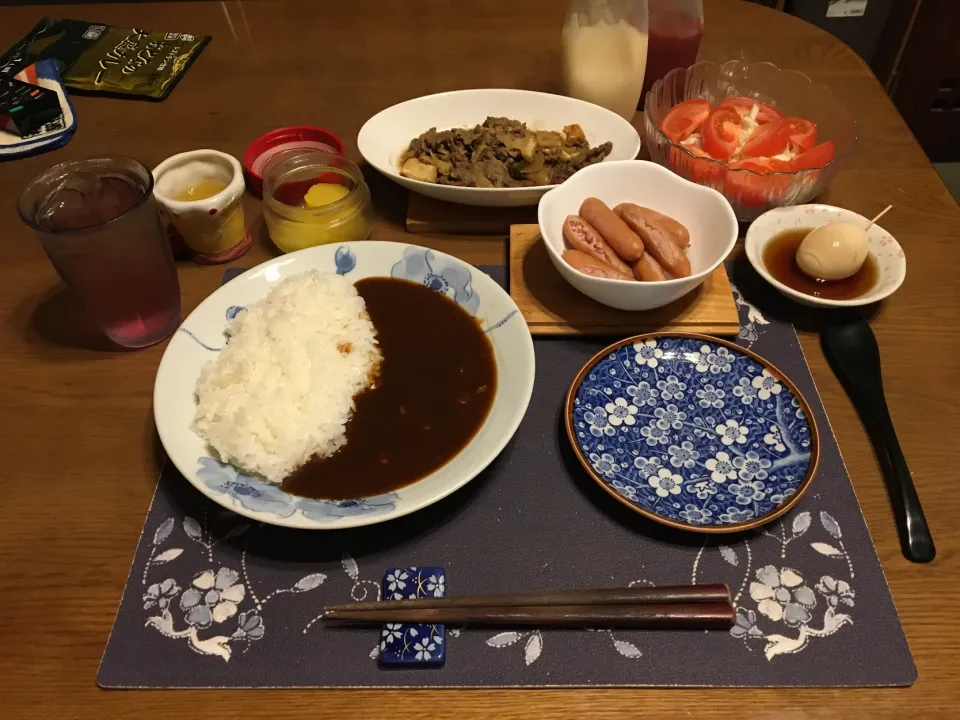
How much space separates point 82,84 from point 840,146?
7.92 feet

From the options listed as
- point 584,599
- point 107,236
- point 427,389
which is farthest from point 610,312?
point 107,236

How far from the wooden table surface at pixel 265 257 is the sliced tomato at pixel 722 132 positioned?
12.2 inches

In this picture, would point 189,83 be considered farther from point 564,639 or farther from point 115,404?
point 564,639

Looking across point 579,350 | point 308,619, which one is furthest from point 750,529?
point 308,619

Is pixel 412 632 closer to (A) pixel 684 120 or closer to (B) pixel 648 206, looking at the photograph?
(B) pixel 648 206

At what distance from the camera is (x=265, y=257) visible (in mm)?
1688

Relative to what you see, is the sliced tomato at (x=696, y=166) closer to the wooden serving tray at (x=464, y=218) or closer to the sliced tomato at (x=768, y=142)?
the sliced tomato at (x=768, y=142)

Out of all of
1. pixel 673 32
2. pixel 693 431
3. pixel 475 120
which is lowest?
pixel 693 431

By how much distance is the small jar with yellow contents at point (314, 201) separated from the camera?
1580mm

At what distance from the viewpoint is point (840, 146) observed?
5.88ft

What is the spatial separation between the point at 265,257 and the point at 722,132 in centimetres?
127

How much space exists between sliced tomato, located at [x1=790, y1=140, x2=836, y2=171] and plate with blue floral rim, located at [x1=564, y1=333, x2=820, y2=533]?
64 cm

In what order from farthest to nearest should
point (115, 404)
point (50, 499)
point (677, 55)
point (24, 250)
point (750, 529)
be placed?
point (677, 55) → point (24, 250) → point (115, 404) → point (50, 499) → point (750, 529)

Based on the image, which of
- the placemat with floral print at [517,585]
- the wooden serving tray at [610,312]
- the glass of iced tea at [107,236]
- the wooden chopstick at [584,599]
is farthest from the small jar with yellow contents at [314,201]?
the wooden chopstick at [584,599]
